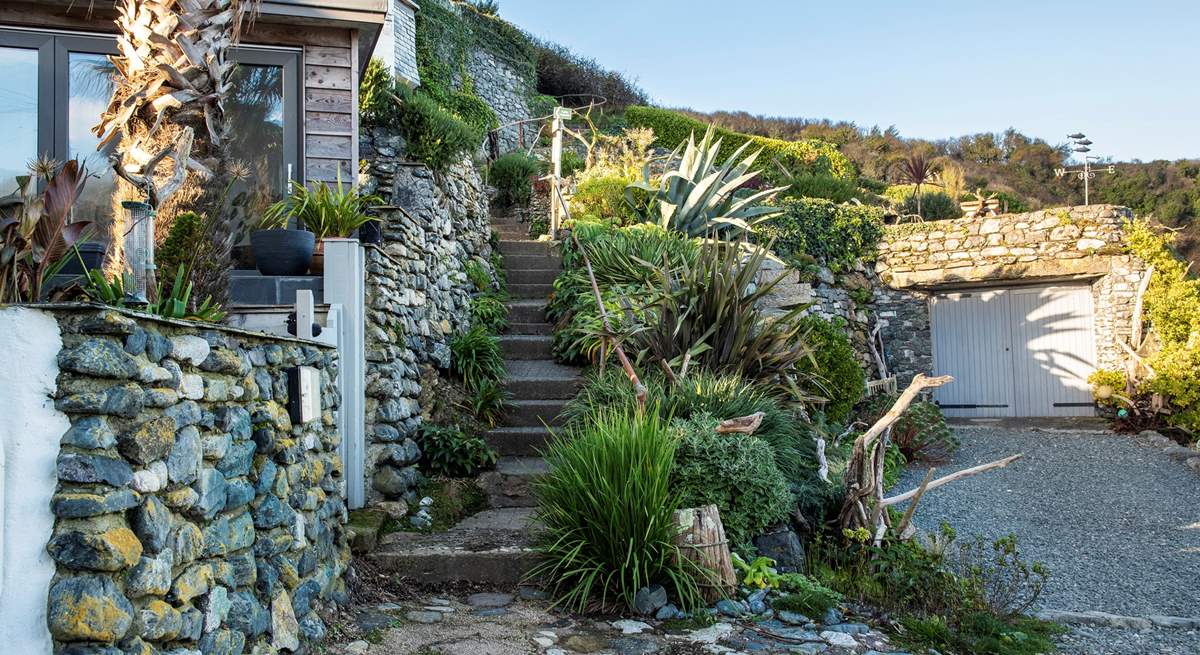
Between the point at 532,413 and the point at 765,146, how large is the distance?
15.9 meters

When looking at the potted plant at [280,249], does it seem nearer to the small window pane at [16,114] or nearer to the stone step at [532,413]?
the stone step at [532,413]

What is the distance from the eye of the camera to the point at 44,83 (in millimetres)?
6043

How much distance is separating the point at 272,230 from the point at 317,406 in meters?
1.63

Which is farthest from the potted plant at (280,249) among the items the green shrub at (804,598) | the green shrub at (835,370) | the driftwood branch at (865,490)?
the green shrub at (835,370)

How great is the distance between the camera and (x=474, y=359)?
6.77 m

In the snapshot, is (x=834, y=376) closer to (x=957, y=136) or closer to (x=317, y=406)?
(x=317, y=406)

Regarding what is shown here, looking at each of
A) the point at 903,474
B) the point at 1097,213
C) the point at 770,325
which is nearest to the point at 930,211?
the point at 1097,213

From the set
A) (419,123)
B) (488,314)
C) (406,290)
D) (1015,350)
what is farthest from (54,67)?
(1015,350)

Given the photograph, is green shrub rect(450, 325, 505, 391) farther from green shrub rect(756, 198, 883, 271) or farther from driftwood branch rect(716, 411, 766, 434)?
green shrub rect(756, 198, 883, 271)

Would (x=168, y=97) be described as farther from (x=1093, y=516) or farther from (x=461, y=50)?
(x=461, y=50)

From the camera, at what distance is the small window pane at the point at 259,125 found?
6.43 m

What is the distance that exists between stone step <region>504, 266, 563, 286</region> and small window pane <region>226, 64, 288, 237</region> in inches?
120

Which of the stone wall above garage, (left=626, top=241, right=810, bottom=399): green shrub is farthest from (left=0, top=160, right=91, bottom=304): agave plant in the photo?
the stone wall above garage

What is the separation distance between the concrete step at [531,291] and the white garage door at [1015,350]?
6920mm
